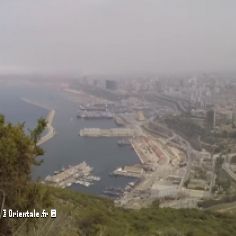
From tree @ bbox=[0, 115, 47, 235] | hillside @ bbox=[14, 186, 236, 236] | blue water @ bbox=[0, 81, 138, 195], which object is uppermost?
tree @ bbox=[0, 115, 47, 235]

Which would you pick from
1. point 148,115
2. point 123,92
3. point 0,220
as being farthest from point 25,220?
point 123,92

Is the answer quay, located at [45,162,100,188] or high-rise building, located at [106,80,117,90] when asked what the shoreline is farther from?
high-rise building, located at [106,80,117,90]

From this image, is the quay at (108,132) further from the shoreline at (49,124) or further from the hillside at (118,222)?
the hillside at (118,222)

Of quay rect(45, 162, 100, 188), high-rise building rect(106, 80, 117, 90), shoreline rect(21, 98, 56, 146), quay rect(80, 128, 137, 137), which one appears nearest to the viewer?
quay rect(45, 162, 100, 188)

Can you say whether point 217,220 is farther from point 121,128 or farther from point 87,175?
point 121,128

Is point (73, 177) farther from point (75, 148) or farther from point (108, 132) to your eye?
point (108, 132)

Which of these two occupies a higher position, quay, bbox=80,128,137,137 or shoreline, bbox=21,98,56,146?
shoreline, bbox=21,98,56,146

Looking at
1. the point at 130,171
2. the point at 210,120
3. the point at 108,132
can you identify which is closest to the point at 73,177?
the point at 130,171

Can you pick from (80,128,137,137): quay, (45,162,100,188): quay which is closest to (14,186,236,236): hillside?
(45,162,100,188): quay
